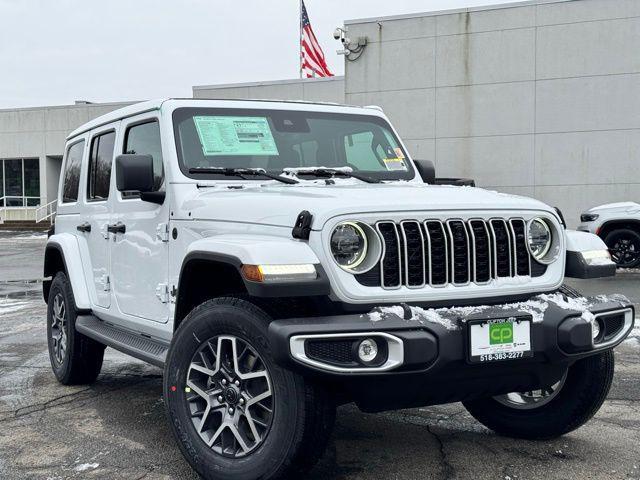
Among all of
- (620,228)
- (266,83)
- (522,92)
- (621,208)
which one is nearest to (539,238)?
(621,208)

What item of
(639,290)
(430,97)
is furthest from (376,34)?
(639,290)

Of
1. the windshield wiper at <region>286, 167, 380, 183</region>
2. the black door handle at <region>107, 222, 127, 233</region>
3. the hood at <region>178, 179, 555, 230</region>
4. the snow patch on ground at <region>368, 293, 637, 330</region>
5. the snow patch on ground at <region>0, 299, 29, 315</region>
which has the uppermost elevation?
the windshield wiper at <region>286, 167, 380, 183</region>

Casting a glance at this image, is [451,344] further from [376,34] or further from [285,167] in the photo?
[376,34]

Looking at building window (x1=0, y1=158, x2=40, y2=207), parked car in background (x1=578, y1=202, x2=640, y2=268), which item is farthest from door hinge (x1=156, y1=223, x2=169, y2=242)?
building window (x1=0, y1=158, x2=40, y2=207)

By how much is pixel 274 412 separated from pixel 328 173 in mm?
1782

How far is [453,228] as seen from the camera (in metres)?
3.58

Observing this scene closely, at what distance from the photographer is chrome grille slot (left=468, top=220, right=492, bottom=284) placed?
3617mm

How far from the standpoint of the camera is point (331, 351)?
10.3 feet

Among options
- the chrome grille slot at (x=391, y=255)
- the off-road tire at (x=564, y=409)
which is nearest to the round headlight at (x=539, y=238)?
the off-road tire at (x=564, y=409)

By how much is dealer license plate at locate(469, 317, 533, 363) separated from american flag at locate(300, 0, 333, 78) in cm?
2701

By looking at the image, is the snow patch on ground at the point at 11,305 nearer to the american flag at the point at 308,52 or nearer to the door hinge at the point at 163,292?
the door hinge at the point at 163,292

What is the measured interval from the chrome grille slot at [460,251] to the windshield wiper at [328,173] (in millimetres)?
1192

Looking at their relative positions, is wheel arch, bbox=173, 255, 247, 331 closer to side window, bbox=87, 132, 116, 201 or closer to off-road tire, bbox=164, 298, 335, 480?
off-road tire, bbox=164, 298, 335, 480

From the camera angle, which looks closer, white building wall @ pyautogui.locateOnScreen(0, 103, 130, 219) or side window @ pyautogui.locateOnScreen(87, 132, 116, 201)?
side window @ pyautogui.locateOnScreen(87, 132, 116, 201)
